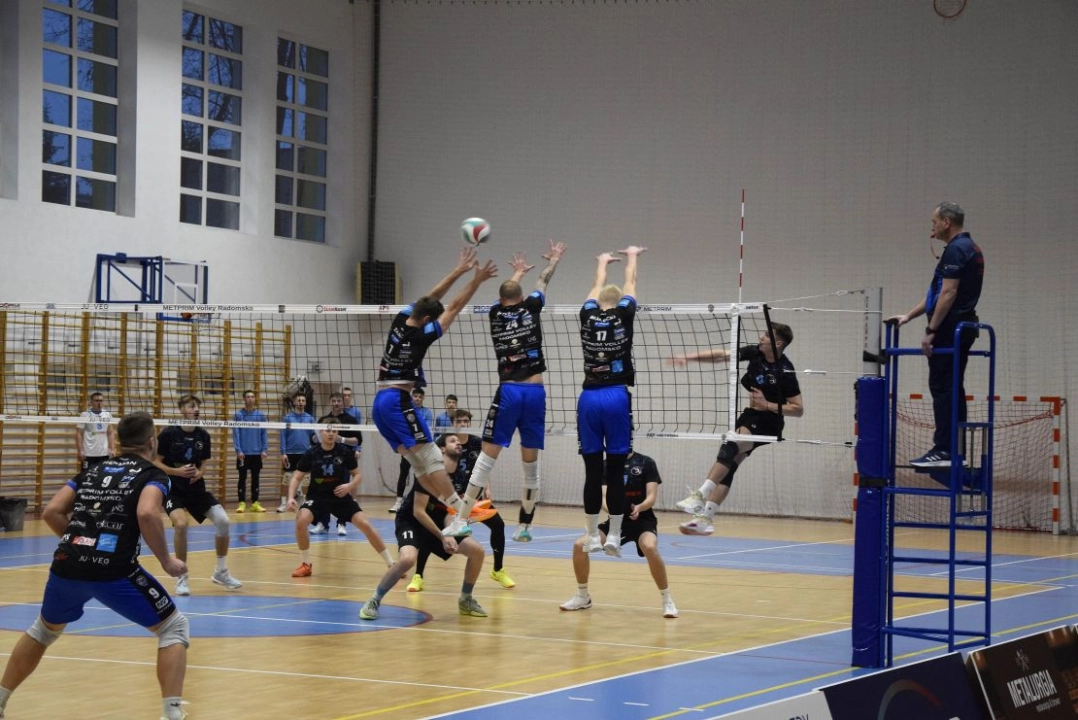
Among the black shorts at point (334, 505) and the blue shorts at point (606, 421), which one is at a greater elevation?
the blue shorts at point (606, 421)

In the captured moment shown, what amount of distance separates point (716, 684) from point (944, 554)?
9.26m

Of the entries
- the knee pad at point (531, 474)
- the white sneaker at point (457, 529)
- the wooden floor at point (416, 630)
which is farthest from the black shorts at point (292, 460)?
the white sneaker at point (457, 529)

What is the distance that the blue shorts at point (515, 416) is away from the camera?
36.9ft

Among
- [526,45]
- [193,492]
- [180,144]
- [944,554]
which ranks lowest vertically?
[944,554]

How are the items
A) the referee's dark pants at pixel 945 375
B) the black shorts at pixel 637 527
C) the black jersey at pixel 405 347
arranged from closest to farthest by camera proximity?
the referee's dark pants at pixel 945 375 < the black jersey at pixel 405 347 < the black shorts at pixel 637 527

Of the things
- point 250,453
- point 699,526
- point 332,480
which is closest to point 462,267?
point 699,526

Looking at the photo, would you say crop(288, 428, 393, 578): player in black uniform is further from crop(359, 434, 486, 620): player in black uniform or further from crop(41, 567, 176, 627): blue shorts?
crop(41, 567, 176, 627): blue shorts

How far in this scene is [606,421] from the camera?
1079 centimetres

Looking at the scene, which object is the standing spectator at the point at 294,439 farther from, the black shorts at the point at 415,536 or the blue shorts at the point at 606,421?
the blue shorts at the point at 606,421

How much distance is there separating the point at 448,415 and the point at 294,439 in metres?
3.55

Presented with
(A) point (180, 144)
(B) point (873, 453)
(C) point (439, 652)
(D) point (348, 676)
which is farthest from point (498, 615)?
(A) point (180, 144)

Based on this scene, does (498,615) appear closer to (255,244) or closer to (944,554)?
(944,554)

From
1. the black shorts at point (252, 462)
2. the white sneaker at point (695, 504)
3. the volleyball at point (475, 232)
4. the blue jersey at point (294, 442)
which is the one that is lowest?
the black shorts at point (252, 462)

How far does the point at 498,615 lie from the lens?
11.5 m
